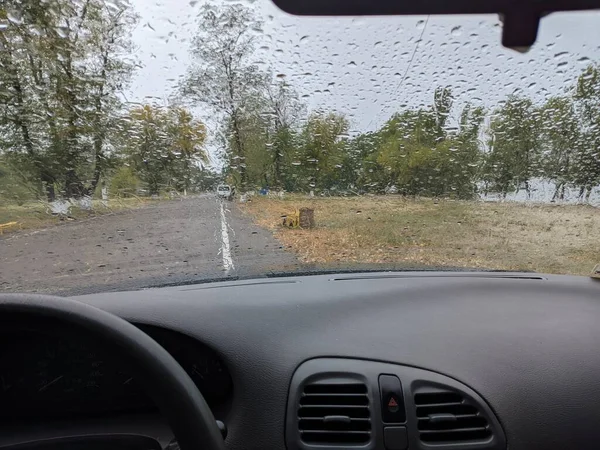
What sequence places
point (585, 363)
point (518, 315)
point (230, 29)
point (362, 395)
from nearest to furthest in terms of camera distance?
point (362, 395)
point (585, 363)
point (518, 315)
point (230, 29)

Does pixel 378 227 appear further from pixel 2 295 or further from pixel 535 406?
pixel 2 295

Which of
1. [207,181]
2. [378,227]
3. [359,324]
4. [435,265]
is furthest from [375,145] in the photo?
[359,324]

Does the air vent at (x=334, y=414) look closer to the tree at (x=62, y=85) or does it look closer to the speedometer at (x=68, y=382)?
the speedometer at (x=68, y=382)

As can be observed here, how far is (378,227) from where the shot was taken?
13.2ft

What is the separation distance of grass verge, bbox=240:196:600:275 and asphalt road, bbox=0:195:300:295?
232mm

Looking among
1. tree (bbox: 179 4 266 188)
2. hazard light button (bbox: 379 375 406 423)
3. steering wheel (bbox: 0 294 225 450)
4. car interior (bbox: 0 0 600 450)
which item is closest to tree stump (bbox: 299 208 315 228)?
tree (bbox: 179 4 266 188)

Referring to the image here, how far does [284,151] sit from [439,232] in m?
1.45

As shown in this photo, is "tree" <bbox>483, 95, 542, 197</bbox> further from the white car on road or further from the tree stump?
the white car on road

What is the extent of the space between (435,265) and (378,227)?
549mm

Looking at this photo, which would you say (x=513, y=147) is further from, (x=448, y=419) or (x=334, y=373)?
(x=334, y=373)

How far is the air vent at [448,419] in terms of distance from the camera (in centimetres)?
238

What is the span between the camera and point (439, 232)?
4.05m

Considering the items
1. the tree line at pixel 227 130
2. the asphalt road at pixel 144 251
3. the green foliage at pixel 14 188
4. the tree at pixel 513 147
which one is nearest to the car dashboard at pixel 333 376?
the asphalt road at pixel 144 251

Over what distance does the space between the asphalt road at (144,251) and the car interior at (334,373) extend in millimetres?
384
